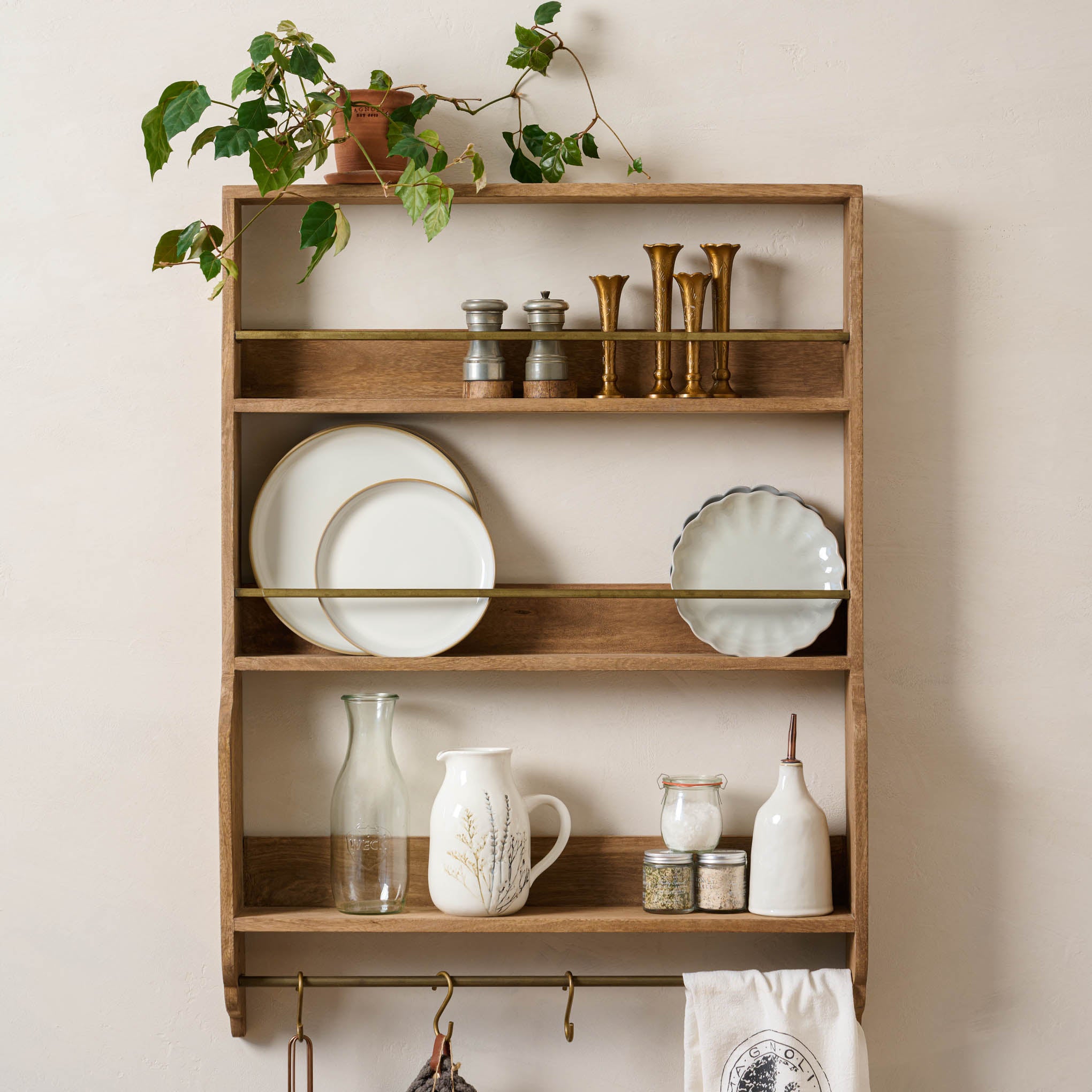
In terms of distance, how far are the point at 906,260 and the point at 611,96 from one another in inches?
17.8

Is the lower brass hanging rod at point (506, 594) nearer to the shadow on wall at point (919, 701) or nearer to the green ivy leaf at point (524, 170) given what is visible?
the shadow on wall at point (919, 701)

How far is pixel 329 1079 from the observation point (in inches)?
58.2

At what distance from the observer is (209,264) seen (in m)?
1.33

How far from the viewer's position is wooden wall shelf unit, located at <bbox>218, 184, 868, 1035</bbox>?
1370 millimetres

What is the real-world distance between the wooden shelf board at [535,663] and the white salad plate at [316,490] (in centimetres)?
6

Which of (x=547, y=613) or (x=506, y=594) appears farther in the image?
(x=547, y=613)

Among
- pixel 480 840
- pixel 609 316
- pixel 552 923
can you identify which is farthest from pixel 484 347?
pixel 552 923

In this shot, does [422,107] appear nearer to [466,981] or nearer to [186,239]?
[186,239]

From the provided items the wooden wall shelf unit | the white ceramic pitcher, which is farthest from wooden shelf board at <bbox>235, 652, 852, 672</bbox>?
the white ceramic pitcher

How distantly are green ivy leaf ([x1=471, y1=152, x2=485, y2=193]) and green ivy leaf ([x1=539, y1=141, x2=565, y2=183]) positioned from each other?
10cm

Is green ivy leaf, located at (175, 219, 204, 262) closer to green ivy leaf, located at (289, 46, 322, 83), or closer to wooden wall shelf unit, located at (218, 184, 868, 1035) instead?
wooden wall shelf unit, located at (218, 184, 868, 1035)

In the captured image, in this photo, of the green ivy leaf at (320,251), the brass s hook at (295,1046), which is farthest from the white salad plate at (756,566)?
the brass s hook at (295,1046)

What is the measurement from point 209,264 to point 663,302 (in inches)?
22.1

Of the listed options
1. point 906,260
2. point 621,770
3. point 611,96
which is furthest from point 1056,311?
point 621,770
